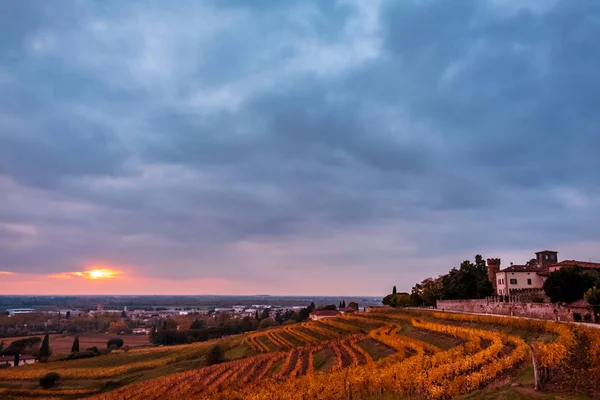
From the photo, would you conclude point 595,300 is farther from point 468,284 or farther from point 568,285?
point 468,284

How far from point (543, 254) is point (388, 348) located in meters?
68.1

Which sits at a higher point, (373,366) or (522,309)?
(522,309)

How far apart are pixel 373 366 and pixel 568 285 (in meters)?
41.7

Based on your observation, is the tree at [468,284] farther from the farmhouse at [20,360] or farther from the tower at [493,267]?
the farmhouse at [20,360]

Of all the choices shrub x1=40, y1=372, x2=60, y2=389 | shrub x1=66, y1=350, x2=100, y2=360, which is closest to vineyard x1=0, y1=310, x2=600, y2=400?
shrub x1=40, y1=372, x2=60, y2=389

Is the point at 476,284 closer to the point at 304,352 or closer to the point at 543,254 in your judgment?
the point at 543,254

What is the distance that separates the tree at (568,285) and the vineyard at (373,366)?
17153mm

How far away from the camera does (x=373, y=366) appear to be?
1358 inches

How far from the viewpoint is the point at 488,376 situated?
2428 centimetres

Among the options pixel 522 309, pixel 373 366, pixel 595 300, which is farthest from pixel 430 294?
pixel 373 366

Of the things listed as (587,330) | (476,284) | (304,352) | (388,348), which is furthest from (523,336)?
(476,284)

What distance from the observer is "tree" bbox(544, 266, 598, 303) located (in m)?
60.7

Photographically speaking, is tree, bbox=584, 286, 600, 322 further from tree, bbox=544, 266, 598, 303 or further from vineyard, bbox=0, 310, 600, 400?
tree, bbox=544, 266, 598, 303

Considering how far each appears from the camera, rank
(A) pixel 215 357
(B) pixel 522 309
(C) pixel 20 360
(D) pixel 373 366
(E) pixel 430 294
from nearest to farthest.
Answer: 1. (D) pixel 373 366
2. (B) pixel 522 309
3. (A) pixel 215 357
4. (E) pixel 430 294
5. (C) pixel 20 360
